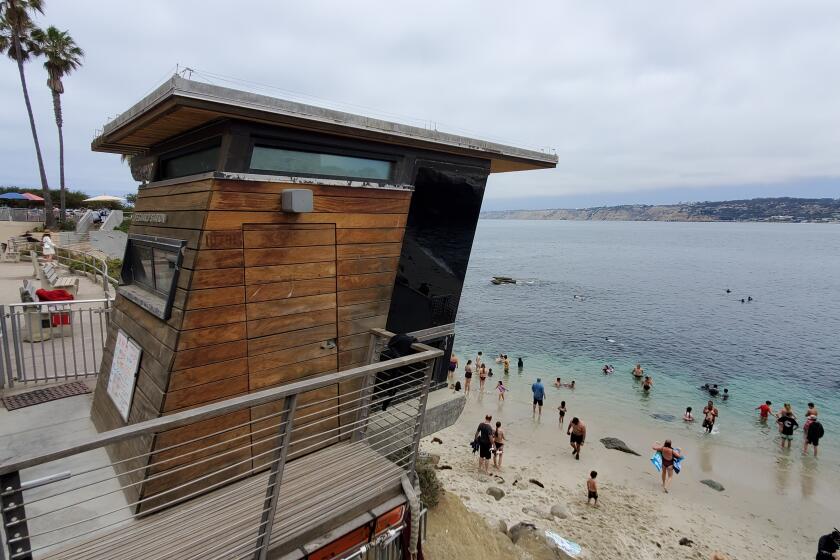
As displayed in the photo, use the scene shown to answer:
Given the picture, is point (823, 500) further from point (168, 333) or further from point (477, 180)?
point (168, 333)

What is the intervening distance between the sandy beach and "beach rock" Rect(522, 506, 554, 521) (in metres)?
0.04

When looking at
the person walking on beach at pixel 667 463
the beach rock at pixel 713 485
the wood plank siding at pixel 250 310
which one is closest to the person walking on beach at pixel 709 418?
the beach rock at pixel 713 485

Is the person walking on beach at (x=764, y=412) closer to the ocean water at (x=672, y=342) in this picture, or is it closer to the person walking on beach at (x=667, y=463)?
the ocean water at (x=672, y=342)

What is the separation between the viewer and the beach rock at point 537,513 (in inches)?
483

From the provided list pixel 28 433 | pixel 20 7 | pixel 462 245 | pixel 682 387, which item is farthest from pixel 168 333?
pixel 20 7

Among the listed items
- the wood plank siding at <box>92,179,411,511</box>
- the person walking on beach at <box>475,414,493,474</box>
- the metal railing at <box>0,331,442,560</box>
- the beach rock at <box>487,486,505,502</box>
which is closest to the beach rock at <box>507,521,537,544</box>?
the beach rock at <box>487,486,505,502</box>

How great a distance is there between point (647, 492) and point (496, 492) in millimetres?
5267

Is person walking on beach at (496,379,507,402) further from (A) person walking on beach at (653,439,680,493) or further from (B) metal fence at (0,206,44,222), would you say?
(B) metal fence at (0,206,44,222)

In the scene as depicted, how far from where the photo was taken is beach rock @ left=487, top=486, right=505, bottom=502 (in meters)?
13.2

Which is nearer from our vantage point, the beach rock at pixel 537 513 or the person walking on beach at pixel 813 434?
the beach rock at pixel 537 513

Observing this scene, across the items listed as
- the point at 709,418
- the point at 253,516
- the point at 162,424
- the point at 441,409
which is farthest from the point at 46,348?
the point at 709,418

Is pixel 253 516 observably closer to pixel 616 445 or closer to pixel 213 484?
pixel 213 484

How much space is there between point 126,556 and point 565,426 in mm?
18684

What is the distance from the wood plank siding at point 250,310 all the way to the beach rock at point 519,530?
7.56 metres
